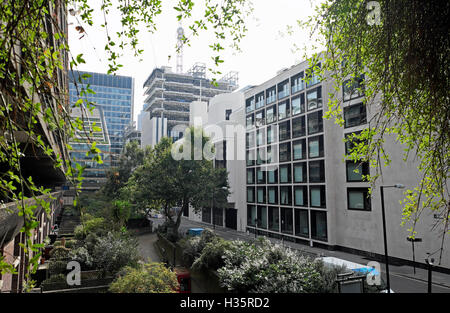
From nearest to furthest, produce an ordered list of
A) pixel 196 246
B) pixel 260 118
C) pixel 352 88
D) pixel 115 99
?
pixel 352 88 → pixel 196 246 → pixel 260 118 → pixel 115 99

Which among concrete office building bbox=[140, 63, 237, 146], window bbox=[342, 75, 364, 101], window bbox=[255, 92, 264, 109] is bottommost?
window bbox=[342, 75, 364, 101]

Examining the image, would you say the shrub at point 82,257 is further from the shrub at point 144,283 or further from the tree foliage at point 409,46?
the tree foliage at point 409,46

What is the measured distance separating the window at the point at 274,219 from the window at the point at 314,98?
1285cm

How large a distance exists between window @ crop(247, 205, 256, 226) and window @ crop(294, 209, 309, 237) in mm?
8443

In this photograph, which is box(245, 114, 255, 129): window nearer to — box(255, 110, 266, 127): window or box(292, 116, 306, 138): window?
box(255, 110, 266, 127): window

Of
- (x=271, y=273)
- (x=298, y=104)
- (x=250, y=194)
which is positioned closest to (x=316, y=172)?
(x=298, y=104)

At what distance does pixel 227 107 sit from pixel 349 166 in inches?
1089

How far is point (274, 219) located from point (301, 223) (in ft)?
15.3

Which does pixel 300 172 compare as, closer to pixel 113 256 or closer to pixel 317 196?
pixel 317 196

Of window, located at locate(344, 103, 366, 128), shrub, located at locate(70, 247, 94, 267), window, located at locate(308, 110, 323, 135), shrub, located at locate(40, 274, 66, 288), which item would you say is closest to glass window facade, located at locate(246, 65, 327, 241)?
window, located at locate(308, 110, 323, 135)

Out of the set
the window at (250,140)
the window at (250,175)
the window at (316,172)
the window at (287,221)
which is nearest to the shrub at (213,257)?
the window at (316,172)

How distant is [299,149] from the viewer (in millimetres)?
32469

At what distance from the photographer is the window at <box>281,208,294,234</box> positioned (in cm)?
3275

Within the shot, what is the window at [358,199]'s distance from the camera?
25.1 metres
